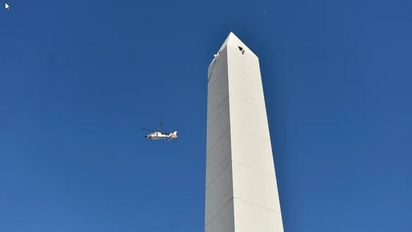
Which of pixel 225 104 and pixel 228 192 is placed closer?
pixel 228 192

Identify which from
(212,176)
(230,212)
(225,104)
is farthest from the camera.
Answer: (225,104)

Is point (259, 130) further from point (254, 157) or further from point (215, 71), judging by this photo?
A: point (215, 71)

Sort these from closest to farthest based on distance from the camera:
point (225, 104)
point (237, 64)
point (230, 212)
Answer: point (230, 212) → point (225, 104) → point (237, 64)

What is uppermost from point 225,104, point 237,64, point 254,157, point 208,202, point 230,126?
point 237,64

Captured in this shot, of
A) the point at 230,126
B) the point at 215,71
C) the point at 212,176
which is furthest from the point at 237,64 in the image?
the point at 212,176

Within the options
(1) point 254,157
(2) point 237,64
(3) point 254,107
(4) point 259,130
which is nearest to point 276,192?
(1) point 254,157

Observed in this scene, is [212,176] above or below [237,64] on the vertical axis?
below

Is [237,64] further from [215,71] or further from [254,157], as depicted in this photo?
[254,157]
